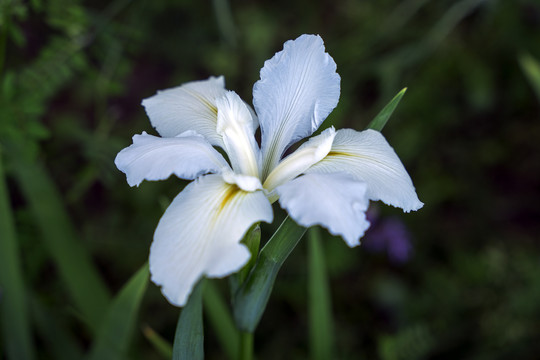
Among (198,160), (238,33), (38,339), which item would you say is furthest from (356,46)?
(38,339)

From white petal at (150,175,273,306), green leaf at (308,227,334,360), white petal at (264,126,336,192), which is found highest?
white petal at (150,175,273,306)

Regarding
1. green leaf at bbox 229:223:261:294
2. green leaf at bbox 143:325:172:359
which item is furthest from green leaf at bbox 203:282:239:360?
green leaf at bbox 229:223:261:294

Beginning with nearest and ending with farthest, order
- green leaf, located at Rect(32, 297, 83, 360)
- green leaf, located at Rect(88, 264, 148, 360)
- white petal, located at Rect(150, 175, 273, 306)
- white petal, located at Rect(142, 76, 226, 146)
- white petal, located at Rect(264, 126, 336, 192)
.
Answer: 1. white petal, located at Rect(150, 175, 273, 306)
2. white petal, located at Rect(264, 126, 336, 192)
3. white petal, located at Rect(142, 76, 226, 146)
4. green leaf, located at Rect(88, 264, 148, 360)
5. green leaf, located at Rect(32, 297, 83, 360)

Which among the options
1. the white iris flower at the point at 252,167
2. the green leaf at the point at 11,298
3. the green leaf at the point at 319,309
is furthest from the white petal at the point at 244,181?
the green leaf at the point at 11,298

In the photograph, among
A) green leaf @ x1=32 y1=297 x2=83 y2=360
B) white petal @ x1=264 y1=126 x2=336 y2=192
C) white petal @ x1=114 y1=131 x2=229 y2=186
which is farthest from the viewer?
green leaf @ x1=32 y1=297 x2=83 y2=360

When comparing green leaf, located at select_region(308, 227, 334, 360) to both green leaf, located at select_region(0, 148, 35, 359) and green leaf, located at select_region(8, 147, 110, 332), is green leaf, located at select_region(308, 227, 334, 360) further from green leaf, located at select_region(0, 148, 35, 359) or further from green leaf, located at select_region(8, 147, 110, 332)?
green leaf, located at select_region(0, 148, 35, 359)

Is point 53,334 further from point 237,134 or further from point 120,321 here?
point 237,134

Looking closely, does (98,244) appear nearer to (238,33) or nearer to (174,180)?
(174,180)
